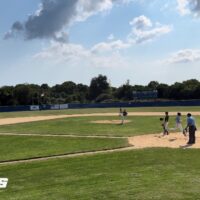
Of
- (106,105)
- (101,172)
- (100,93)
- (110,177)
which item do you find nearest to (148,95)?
(106,105)

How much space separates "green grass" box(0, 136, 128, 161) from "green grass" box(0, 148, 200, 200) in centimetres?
365

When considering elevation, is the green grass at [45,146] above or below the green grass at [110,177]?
below

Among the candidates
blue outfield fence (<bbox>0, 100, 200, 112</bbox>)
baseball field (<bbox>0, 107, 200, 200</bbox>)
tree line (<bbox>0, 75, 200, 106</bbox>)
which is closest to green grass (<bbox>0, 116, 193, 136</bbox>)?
baseball field (<bbox>0, 107, 200, 200</bbox>)

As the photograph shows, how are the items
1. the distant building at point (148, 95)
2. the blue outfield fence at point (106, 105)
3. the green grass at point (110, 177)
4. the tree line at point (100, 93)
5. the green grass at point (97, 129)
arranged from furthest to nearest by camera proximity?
1. the tree line at point (100, 93)
2. the distant building at point (148, 95)
3. the blue outfield fence at point (106, 105)
4. the green grass at point (97, 129)
5. the green grass at point (110, 177)


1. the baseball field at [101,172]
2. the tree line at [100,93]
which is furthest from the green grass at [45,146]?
the tree line at [100,93]

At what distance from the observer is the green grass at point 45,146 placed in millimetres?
22828

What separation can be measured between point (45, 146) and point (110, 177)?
12783mm

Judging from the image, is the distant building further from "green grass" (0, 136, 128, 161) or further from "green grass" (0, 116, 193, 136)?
"green grass" (0, 136, 128, 161)

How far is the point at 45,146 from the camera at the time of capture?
86.2ft

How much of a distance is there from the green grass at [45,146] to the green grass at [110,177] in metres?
3.65

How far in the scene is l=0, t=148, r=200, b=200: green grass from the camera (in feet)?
37.8

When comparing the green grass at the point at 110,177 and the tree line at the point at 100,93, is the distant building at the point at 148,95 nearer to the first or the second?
the tree line at the point at 100,93

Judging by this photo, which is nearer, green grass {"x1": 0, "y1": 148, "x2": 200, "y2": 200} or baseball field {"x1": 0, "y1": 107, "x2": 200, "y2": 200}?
green grass {"x1": 0, "y1": 148, "x2": 200, "y2": 200}

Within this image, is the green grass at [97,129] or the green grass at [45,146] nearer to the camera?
the green grass at [45,146]
